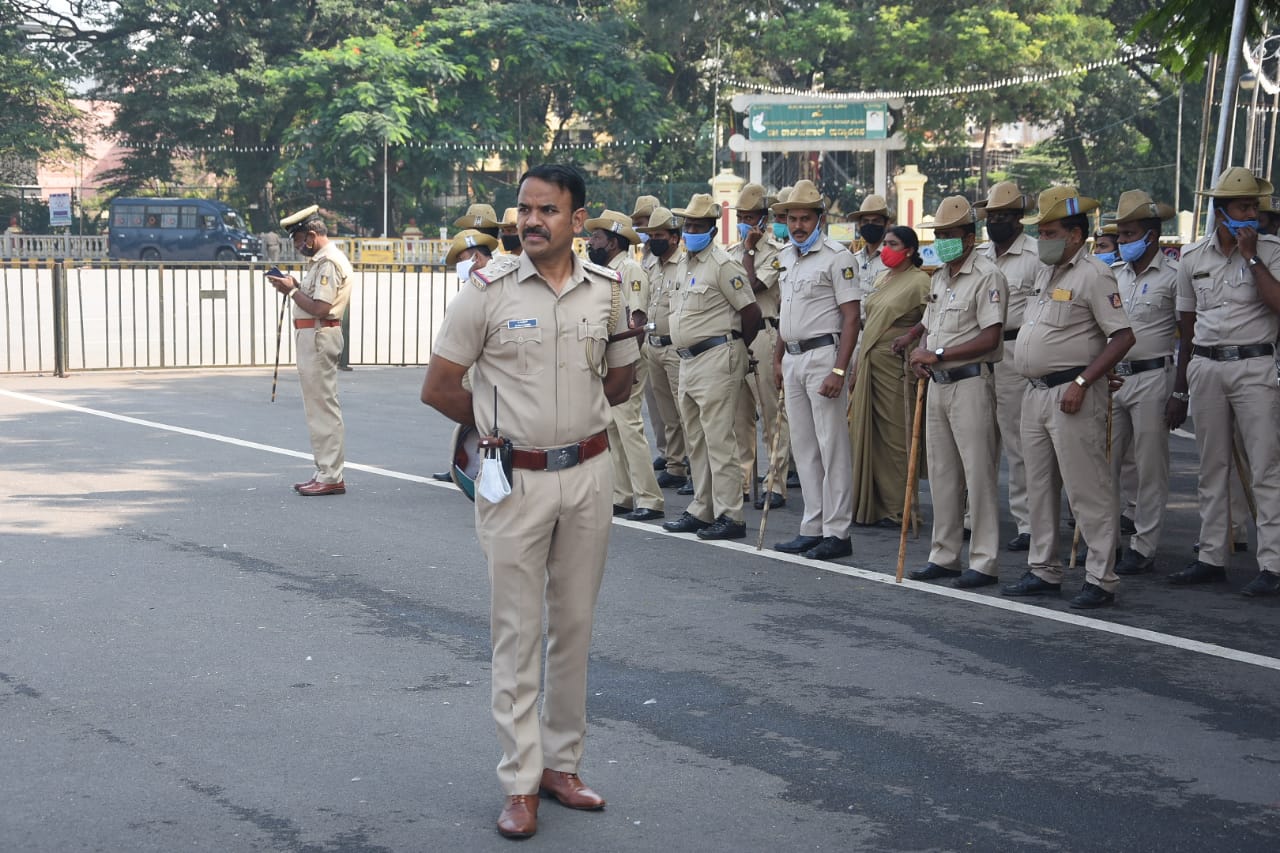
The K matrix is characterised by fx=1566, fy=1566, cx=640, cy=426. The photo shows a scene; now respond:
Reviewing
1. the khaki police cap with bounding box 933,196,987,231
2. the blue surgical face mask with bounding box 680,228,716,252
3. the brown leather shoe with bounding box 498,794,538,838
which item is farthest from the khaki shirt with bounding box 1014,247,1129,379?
the brown leather shoe with bounding box 498,794,538,838

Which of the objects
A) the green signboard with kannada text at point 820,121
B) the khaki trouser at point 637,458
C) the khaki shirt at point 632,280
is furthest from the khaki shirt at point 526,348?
the green signboard with kannada text at point 820,121

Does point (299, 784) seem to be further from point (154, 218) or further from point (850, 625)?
point (154, 218)

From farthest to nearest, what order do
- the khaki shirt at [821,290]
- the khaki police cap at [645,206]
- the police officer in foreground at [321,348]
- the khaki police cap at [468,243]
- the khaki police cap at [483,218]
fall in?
1. the khaki police cap at [645,206]
2. the khaki police cap at [483,218]
3. the khaki police cap at [468,243]
4. the police officer in foreground at [321,348]
5. the khaki shirt at [821,290]

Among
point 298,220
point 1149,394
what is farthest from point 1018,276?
point 298,220

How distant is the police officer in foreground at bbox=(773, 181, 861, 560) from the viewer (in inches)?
371

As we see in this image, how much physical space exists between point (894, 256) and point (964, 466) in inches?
78.6

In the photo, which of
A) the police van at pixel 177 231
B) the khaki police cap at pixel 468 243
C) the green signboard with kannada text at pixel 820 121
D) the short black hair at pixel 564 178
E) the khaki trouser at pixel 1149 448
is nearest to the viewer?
the short black hair at pixel 564 178

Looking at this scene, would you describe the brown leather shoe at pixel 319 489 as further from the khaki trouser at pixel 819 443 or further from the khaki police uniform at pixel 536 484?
the khaki police uniform at pixel 536 484

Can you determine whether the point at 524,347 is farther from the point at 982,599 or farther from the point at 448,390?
the point at 982,599

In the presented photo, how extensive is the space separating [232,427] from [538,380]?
1098 cm

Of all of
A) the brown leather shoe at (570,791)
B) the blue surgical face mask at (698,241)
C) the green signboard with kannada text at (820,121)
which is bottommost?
the brown leather shoe at (570,791)

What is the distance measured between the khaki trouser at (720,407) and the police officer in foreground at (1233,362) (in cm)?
269

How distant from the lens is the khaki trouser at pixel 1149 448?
9297 millimetres

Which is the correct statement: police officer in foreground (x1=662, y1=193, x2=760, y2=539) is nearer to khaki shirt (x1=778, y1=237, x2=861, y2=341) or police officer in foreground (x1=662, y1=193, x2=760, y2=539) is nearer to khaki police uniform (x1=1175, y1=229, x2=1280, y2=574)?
khaki shirt (x1=778, y1=237, x2=861, y2=341)
